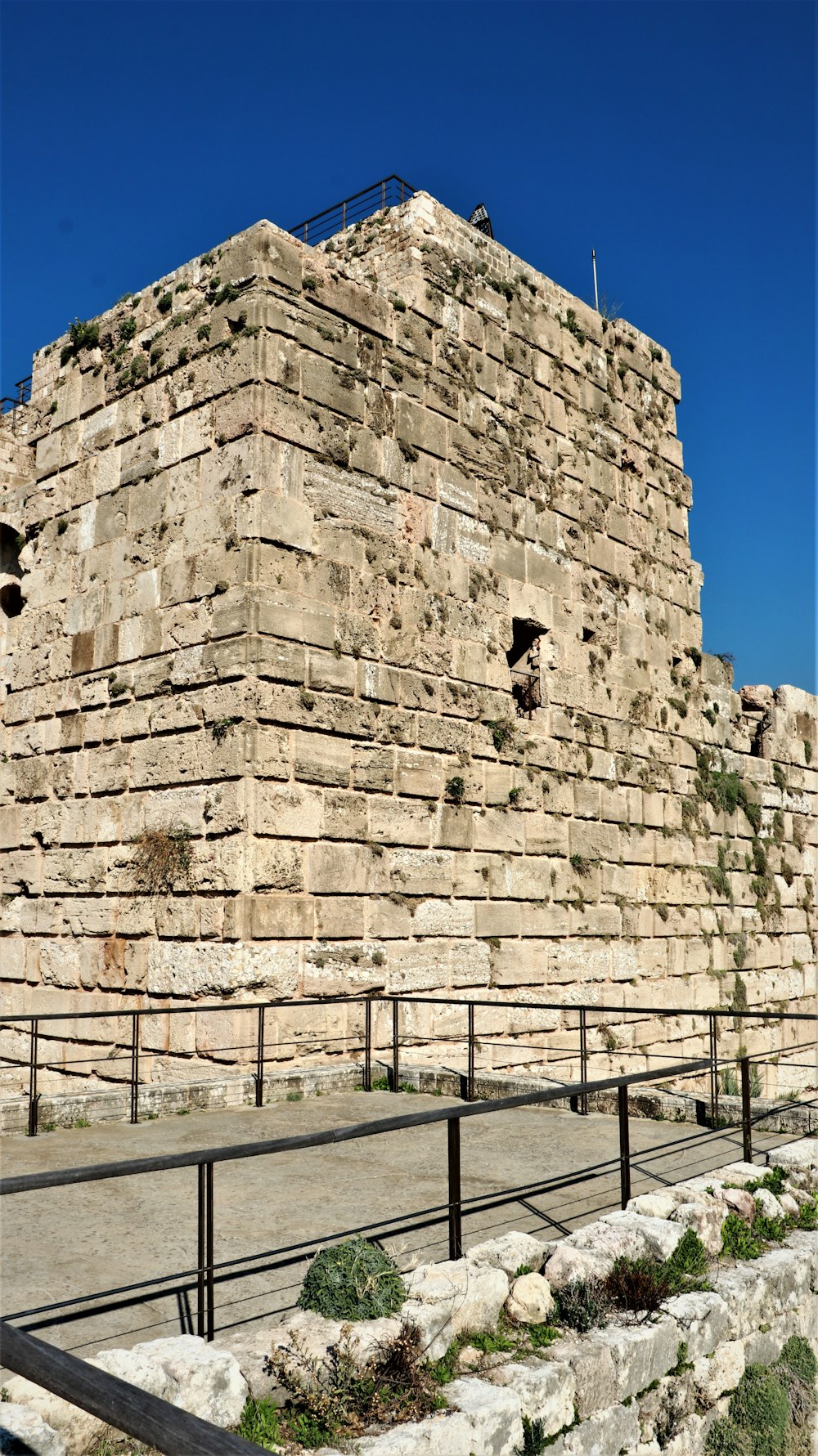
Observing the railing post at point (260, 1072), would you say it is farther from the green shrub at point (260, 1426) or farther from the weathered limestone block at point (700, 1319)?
the green shrub at point (260, 1426)

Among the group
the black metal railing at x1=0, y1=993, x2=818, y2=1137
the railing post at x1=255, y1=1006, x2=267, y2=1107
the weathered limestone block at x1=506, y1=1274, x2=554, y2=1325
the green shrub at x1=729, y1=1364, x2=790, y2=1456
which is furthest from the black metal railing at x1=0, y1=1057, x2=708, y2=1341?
the railing post at x1=255, y1=1006, x2=267, y2=1107

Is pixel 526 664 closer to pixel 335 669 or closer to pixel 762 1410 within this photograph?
pixel 335 669

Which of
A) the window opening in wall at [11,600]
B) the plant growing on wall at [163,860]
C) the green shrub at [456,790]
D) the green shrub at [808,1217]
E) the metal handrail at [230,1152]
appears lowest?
the green shrub at [808,1217]

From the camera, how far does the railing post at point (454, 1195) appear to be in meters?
4.50

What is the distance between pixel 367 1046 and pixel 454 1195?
4.69m

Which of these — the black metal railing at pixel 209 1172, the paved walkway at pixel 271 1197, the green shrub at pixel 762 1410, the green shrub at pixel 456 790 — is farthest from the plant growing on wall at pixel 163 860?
the green shrub at pixel 762 1410

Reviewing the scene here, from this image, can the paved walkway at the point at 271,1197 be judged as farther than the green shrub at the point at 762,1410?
No

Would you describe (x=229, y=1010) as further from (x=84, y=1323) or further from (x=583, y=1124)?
(x=84, y=1323)

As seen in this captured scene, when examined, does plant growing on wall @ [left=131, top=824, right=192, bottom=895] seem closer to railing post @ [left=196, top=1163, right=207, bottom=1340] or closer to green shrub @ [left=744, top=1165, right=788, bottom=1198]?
green shrub @ [left=744, top=1165, right=788, bottom=1198]

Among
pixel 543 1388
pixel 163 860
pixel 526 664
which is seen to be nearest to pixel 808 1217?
pixel 543 1388

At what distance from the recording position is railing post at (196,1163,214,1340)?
12.3ft

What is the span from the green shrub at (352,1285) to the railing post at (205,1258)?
0.36 meters

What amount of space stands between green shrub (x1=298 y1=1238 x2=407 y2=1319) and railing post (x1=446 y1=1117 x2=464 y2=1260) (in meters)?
A: 0.38

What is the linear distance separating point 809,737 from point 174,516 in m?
10.7
